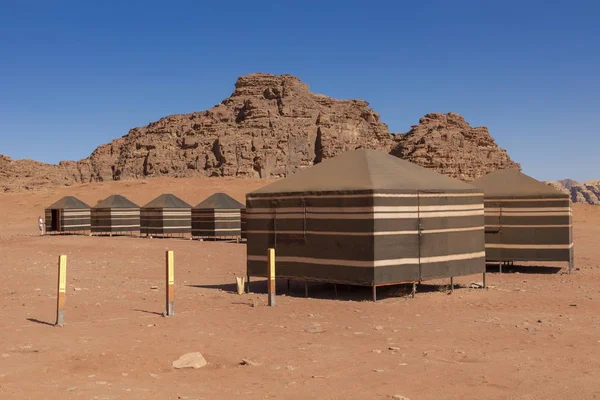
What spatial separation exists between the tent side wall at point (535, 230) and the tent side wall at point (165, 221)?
81.2 ft

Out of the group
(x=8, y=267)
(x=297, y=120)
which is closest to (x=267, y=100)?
(x=297, y=120)

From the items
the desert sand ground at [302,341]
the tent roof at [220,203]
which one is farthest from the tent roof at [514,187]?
the tent roof at [220,203]

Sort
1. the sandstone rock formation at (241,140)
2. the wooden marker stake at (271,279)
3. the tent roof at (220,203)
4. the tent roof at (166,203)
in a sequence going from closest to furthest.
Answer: the wooden marker stake at (271,279) < the tent roof at (220,203) < the tent roof at (166,203) < the sandstone rock formation at (241,140)

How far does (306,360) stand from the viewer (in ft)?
26.2

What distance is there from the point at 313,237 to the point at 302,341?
15.2ft

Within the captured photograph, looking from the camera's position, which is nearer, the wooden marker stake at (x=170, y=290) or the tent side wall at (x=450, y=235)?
the wooden marker stake at (x=170, y=290)

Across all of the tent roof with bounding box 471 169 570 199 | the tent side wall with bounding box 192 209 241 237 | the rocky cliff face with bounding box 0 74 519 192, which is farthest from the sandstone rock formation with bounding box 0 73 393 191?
the tent roof with bounding box 471 169 570 199

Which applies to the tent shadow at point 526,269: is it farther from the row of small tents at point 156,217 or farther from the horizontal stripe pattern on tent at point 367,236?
the row of small tents at point 156,217

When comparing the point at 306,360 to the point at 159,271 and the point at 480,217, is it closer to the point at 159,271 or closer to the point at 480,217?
the point at 480,217

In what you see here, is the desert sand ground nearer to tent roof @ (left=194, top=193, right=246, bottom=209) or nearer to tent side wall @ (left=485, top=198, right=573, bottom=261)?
tent side wall @ (left=485, top=198, right=573, bottom=261)

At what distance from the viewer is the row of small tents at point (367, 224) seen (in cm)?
1292

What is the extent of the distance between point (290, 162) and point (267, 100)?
20780 millimetres

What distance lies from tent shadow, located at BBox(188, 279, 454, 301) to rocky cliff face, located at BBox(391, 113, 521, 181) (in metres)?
109

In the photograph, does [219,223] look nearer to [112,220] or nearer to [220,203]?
[220,203]
